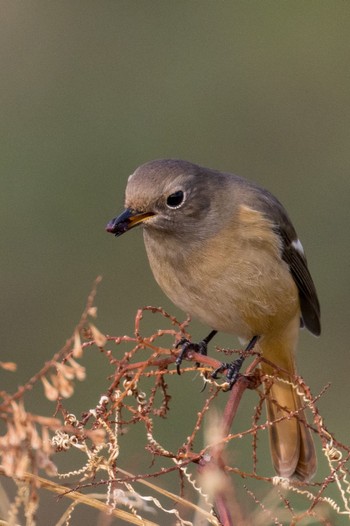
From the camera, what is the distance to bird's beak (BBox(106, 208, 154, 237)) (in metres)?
4.43

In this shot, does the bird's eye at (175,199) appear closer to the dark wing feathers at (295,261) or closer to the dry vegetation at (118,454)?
the dark wing feathers at (295,261)

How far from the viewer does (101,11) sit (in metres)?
12.7

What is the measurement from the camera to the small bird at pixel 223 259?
15.3 feet

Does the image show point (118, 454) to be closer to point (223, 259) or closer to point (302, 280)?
point (223, 259)

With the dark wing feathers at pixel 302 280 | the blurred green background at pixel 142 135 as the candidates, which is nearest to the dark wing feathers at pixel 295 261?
the dark wing feathers at pixel 302 280

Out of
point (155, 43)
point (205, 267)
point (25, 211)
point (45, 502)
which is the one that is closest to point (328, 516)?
point (205, 267)

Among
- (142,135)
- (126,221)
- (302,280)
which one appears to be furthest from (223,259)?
(142,135)

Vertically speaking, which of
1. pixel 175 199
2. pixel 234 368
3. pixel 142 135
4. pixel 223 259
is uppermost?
pixel 142 135

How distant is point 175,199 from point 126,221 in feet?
1.35

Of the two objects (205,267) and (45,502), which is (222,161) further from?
(205,267)

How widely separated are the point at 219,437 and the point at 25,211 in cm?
728

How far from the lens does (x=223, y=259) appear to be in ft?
16.2

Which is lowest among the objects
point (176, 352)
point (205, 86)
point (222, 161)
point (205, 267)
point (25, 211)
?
point (176, 352)

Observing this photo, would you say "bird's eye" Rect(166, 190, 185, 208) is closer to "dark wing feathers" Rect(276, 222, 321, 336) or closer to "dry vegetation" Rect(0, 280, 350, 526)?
"dark wing feathers" Rect(276, 222, 321, 336)
